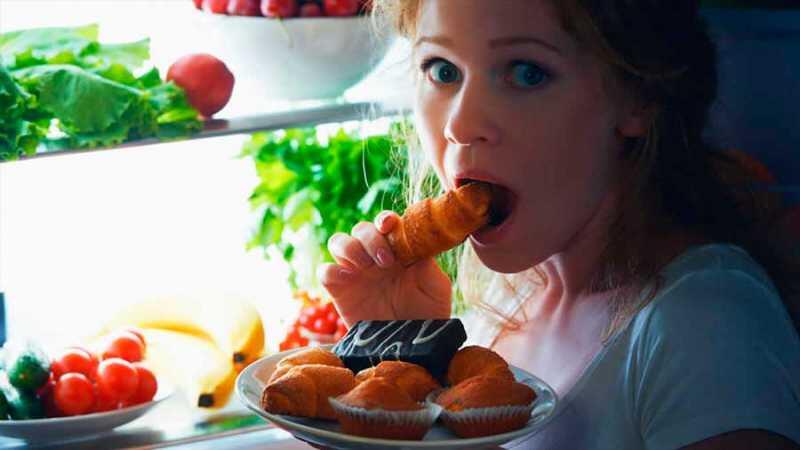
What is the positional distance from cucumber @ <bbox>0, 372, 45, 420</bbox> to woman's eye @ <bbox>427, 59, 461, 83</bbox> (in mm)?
716

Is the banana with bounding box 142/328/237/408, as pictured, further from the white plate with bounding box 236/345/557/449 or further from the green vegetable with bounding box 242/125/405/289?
the white plate with bounding box 236/345/557/449

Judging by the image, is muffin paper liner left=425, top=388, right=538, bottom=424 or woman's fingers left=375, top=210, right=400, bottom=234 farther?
woman's fingers left=375, top=210, right=400, bottom=234

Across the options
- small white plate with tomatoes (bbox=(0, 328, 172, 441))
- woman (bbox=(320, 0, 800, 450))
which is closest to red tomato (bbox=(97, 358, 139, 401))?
small white plate with tomatoes (bbox=(0, 328, 172, 441))

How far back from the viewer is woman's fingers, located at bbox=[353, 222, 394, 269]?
145 cm

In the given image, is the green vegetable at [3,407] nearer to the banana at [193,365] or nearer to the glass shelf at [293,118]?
the banana at [193,365]

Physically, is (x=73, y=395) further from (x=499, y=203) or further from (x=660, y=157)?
(x=660, y=157)

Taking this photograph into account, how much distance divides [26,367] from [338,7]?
748mm

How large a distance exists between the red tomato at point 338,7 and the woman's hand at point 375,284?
51 centimetres

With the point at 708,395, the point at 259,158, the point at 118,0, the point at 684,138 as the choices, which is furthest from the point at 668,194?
the point at 118,0

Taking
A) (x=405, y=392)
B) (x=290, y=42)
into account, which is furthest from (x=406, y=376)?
(x=290, y=42)

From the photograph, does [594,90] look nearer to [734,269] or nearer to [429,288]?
[734,269]

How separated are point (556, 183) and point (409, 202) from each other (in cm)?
47

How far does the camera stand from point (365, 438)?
1.15 meters

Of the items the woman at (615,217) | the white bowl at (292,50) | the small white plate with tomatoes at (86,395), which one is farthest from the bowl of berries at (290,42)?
the small white plate with tomatoes at (86,395)
